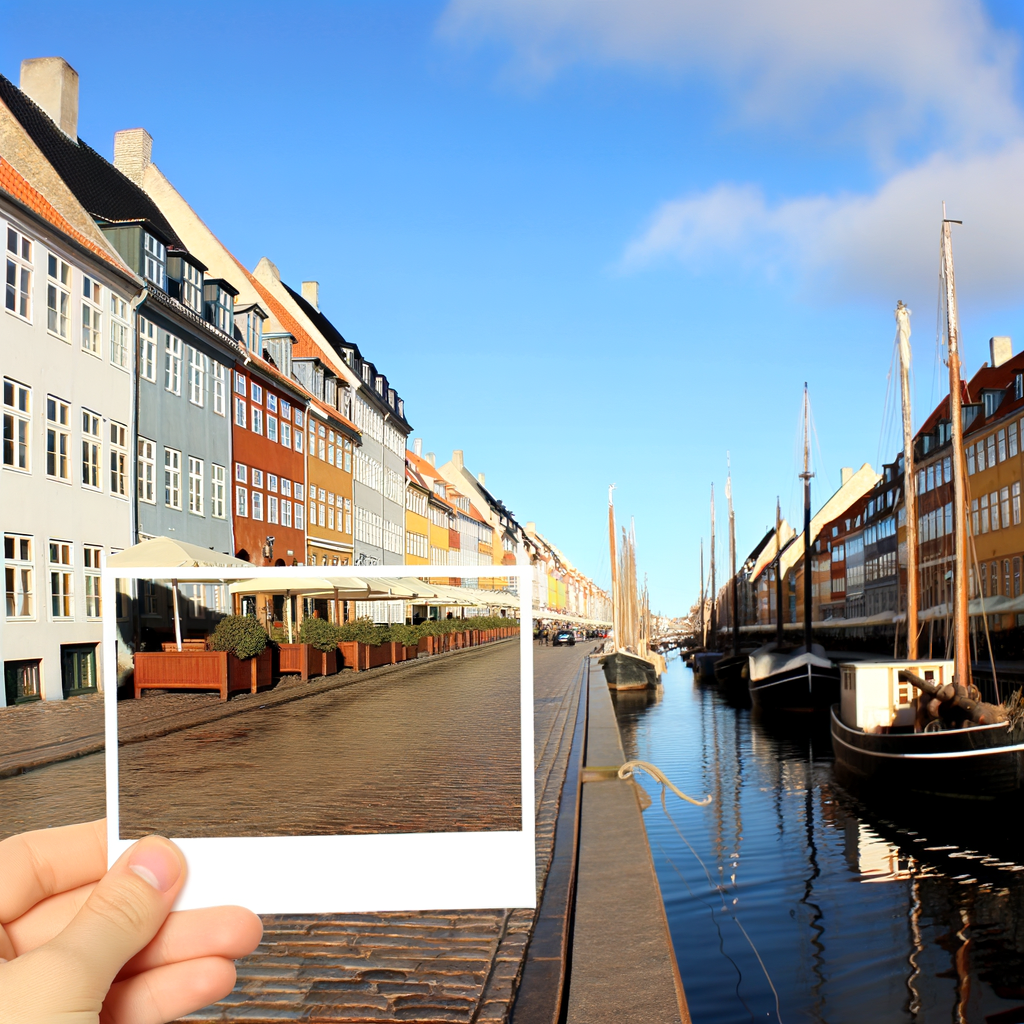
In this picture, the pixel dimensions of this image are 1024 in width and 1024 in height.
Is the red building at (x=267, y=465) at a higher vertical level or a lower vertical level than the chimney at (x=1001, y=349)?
lower

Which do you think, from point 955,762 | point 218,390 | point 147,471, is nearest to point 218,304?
point 218,390

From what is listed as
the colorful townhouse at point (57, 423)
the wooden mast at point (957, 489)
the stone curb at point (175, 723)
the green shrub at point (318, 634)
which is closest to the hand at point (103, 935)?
the stone curb at point (175, 723)

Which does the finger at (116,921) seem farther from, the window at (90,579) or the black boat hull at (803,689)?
the black boat hull at (803,689)

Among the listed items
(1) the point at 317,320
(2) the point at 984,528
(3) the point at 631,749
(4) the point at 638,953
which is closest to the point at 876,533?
(2) the point at 984,528

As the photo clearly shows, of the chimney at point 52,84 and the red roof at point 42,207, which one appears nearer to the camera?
the red roof at point 42,207

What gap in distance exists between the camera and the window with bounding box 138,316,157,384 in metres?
27.0

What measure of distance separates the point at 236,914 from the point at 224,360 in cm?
→ 3392

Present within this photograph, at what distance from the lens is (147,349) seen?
2748cm

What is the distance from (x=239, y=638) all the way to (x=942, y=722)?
13291 millimetres

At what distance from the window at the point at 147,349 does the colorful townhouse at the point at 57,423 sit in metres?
0.75

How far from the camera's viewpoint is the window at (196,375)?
3061 centimetres

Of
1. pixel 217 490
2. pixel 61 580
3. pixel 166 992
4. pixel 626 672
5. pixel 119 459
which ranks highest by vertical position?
pixel 119 459

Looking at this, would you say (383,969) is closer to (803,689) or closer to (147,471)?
(147,471)

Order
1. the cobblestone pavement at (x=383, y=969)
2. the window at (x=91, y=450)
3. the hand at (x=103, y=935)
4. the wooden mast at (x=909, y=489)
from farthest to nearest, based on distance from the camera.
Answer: the wooden mast at (x=909, y=489) < the window at (x=91, y=450) < the cobblestone pavement at (x=383, y=969) < the hand at (x=103, y=935)
